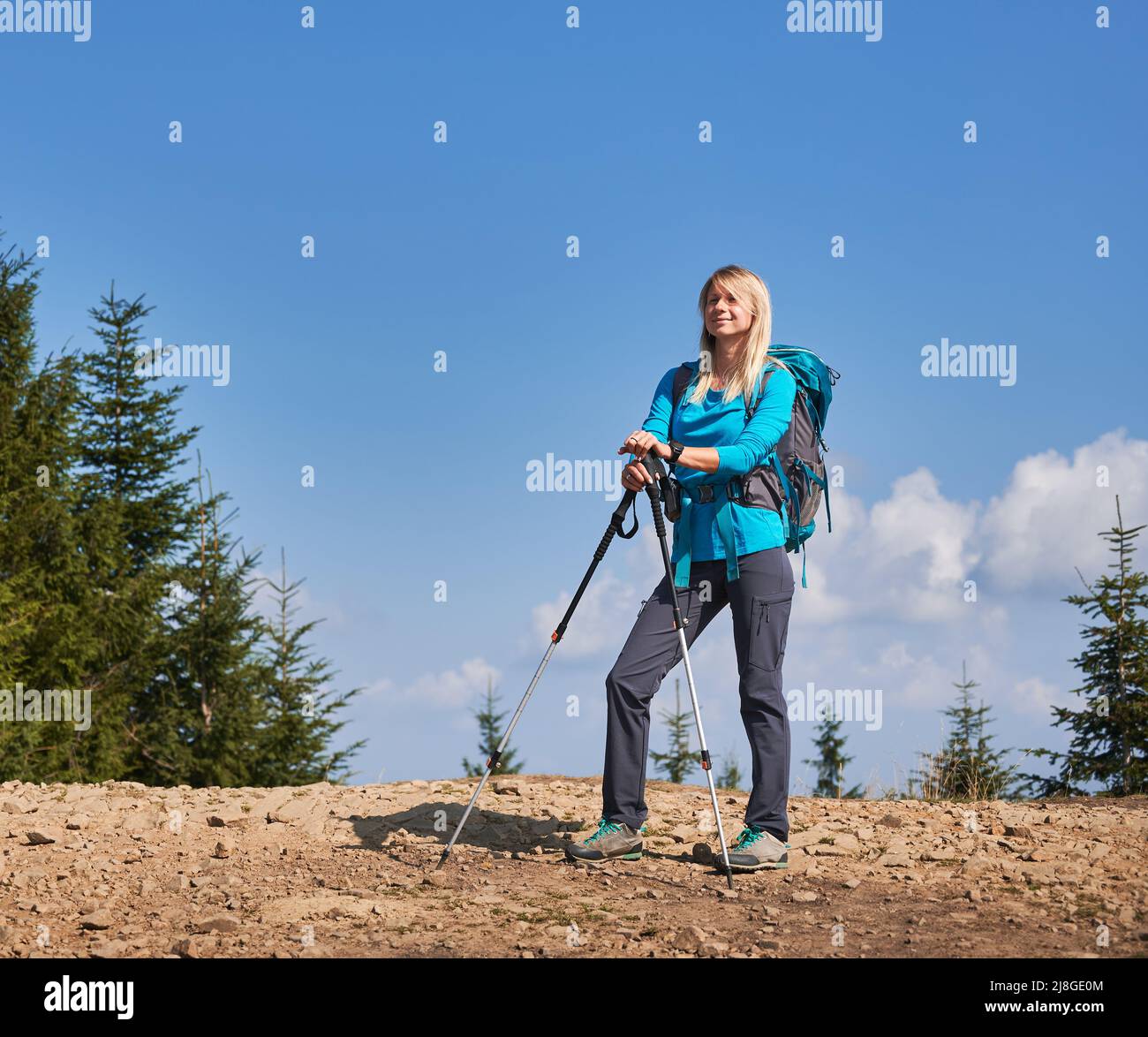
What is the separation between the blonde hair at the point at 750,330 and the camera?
679 centimetres

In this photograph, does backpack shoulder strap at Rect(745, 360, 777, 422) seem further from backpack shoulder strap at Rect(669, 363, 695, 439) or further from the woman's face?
backpack shoulder strap at Rect(669, 363, 695, 439)

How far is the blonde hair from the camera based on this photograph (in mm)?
6785

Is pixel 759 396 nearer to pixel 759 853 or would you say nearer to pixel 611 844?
pixel 759 853

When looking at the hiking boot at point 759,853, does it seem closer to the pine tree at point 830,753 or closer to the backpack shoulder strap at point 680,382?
the backpack shoulder strap at point 680,382

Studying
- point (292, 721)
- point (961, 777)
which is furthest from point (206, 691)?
point (961, 777)

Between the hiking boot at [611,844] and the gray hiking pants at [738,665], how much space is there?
0.20m

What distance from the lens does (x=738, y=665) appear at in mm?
6816

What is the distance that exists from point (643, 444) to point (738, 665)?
1544 mm

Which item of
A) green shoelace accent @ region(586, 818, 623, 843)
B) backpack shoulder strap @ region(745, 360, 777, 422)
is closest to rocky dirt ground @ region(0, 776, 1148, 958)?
green shoelace accent @ region(586, 818, 623, 843)

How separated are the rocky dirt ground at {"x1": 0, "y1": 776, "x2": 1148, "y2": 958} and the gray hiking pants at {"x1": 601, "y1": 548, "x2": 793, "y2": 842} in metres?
0.65

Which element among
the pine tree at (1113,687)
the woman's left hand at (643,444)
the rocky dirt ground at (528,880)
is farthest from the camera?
the pine tree at (1113,687)

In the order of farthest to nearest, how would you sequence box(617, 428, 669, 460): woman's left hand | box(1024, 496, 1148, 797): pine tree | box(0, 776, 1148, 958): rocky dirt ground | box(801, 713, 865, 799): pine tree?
box(801, 713, 865, 799): pine tree → box(1024, 496, 1148, 797): pine tree → box(617, 428, 669, 460): woman's left hand → box(0, 776, 1148, 958): rocky dirt ground

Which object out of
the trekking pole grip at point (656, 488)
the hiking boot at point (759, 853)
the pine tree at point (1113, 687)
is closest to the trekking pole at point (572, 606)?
the trekking pole grip at point (656, 488)

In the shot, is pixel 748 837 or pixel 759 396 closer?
pixel 759 396
